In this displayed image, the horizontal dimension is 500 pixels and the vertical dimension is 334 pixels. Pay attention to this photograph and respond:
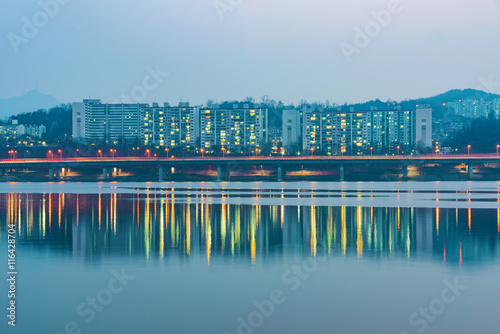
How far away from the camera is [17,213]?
5141cm

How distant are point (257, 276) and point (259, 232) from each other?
13.6 metres

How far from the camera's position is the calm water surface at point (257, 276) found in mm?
17844

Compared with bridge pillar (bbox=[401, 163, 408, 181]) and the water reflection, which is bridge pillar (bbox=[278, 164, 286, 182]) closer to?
bridge pillar (bbox=[401, 163, 408, 181])

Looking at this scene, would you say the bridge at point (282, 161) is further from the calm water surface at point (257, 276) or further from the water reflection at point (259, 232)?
the calm water surface at point (257, 276)

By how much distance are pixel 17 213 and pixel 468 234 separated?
33.0 meters

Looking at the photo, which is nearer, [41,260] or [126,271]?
[126,271]

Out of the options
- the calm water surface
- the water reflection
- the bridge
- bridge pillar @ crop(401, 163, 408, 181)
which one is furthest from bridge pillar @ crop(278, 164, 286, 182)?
the calm water surface

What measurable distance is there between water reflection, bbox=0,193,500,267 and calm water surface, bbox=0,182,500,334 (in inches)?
3.9

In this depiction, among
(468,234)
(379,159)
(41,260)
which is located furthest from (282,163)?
(41,260)

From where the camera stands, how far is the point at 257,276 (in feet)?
78.0

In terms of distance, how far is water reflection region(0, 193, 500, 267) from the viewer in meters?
29.6

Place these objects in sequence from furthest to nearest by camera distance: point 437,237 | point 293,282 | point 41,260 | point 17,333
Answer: point 437,237, point 41,260, point 293,282, point 17,333

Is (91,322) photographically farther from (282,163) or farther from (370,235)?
(282,163)

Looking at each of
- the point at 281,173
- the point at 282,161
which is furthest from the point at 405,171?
the point at 281,173
